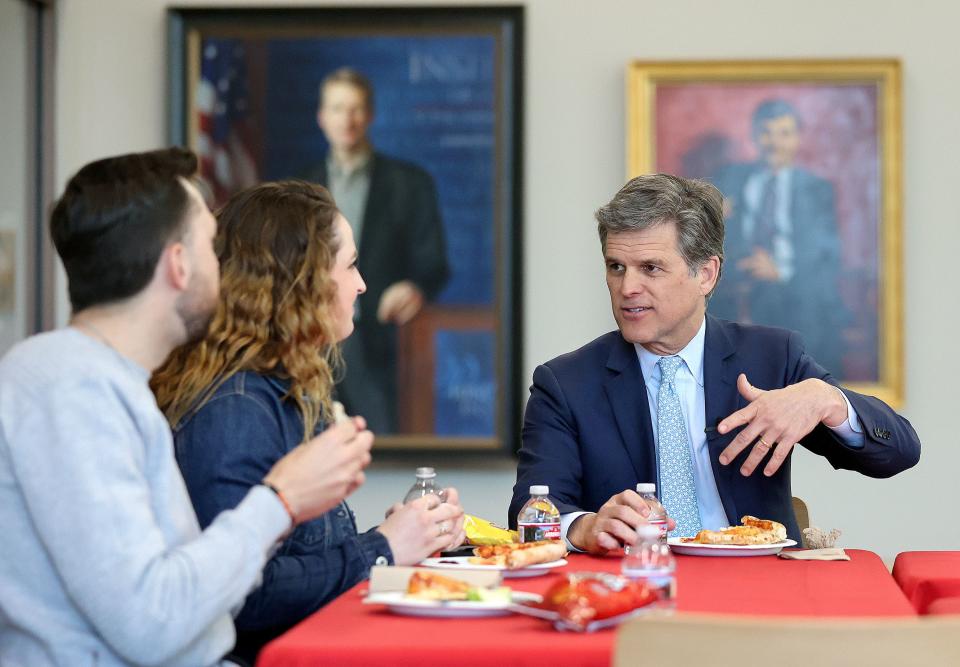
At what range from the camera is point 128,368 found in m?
1.79

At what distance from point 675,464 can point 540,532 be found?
600 mm

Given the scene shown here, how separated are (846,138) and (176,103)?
2506 millimetres

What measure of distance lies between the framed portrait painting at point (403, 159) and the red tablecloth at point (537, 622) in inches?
93.6

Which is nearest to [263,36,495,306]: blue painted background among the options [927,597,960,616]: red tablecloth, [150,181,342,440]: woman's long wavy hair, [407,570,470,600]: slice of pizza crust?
[150,181,342,440]: woman's long wavy hair

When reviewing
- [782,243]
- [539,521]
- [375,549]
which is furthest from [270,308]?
[782,243]

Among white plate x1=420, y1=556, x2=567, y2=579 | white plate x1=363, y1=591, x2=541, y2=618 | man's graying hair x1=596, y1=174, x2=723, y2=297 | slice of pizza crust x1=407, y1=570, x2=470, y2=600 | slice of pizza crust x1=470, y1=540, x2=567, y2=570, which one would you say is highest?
man's graying hair x1=596, y1=174, x2=723, y2=297

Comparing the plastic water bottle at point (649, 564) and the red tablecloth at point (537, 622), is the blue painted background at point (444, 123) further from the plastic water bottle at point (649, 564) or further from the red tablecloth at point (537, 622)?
the plastic water bottle at point (649, 564)

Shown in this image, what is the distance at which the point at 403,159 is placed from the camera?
15.8ft

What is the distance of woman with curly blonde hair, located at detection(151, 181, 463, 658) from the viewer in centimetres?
216

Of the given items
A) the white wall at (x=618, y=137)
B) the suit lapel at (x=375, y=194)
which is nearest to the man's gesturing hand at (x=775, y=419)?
the white wall at (x=618, y=137)

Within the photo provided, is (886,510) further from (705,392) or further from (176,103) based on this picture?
(176,103)

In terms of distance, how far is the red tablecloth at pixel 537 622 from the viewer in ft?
5.54

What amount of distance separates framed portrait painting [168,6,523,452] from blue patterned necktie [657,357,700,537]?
1.65 meters

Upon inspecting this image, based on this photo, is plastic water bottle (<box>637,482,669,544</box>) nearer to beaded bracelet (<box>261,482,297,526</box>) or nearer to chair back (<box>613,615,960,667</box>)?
beaded bracelet (<box>261,482,297,526</box>)
